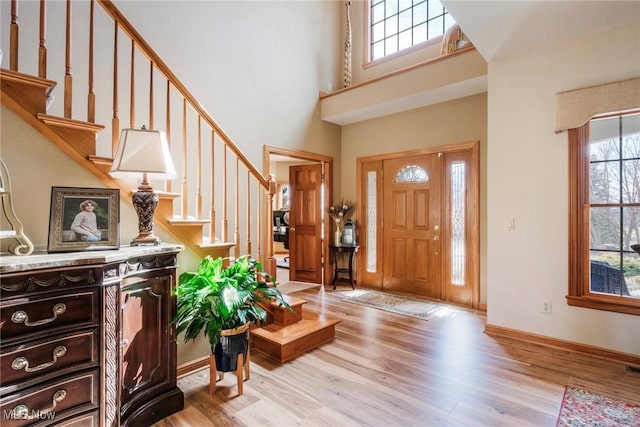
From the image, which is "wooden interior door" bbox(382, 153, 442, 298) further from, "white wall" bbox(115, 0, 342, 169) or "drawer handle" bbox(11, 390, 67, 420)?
"drawer handle" bbox(11, 390, 67, 420)

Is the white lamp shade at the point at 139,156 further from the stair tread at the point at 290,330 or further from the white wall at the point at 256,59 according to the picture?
the white wall at the point at 256,59

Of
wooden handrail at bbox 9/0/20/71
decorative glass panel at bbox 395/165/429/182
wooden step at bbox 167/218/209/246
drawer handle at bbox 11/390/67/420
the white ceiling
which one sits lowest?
drawer handle at bbox 11/390/67/420

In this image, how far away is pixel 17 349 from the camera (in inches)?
50.3

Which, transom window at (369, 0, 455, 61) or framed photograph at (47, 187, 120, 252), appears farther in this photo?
transom window at (369, 0, 455, 61)

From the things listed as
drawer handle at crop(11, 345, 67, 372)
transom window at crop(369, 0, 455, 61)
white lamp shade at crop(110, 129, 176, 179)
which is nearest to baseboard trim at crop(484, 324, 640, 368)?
white lamp shade at crop(110, 129, 176, 179)

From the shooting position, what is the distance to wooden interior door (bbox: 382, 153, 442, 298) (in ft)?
14.5

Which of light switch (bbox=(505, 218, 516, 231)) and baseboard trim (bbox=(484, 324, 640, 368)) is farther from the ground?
light switch (bbox=(505, 218, 516, 231))

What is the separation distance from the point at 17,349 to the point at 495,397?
8.34ft

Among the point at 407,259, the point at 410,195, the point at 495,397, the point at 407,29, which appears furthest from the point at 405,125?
the point at 495,397

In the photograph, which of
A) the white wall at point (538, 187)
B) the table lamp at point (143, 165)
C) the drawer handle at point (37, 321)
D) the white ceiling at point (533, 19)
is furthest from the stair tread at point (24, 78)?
the white wall at point (538, 187)

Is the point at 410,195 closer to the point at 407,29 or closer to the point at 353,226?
the point at 353,226

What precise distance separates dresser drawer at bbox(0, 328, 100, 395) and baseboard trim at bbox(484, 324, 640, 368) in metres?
3.21

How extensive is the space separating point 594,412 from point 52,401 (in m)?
2.84

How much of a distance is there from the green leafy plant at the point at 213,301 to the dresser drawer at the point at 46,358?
516mm
